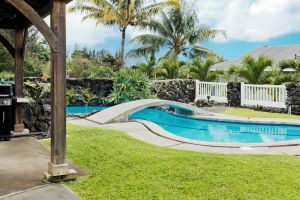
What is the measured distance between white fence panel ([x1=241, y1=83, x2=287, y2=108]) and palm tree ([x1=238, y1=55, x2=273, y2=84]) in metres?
0.82

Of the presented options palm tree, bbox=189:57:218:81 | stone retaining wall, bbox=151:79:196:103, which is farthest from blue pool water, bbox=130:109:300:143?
palm tree, bbox=189:57:218:81

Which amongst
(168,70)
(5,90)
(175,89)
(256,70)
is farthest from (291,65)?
(5,90)

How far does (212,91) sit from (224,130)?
7.55 meters

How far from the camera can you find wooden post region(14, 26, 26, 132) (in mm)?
7898

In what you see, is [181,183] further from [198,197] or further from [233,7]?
[233,7]

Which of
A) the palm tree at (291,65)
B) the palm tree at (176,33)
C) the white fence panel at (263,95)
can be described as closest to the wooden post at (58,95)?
the white fence panel at (263,95)

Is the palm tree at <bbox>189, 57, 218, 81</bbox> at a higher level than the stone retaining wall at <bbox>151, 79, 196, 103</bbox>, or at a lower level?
higher

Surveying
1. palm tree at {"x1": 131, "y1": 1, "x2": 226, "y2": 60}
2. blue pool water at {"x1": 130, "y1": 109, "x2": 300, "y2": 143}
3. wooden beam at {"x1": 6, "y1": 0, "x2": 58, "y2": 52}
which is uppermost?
palm tree at {"x1": 131, "y1": 1, "x2": 226, "y2": 60}

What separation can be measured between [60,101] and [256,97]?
13775 millimetres

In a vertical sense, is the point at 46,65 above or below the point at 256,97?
above

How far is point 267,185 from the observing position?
488cm

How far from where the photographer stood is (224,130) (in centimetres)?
1205

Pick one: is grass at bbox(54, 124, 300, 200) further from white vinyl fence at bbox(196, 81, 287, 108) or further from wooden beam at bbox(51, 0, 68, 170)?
white vinyl fence at bbox(196, 81, 287, 108)

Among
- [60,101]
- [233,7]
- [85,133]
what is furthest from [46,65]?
[60,101]
